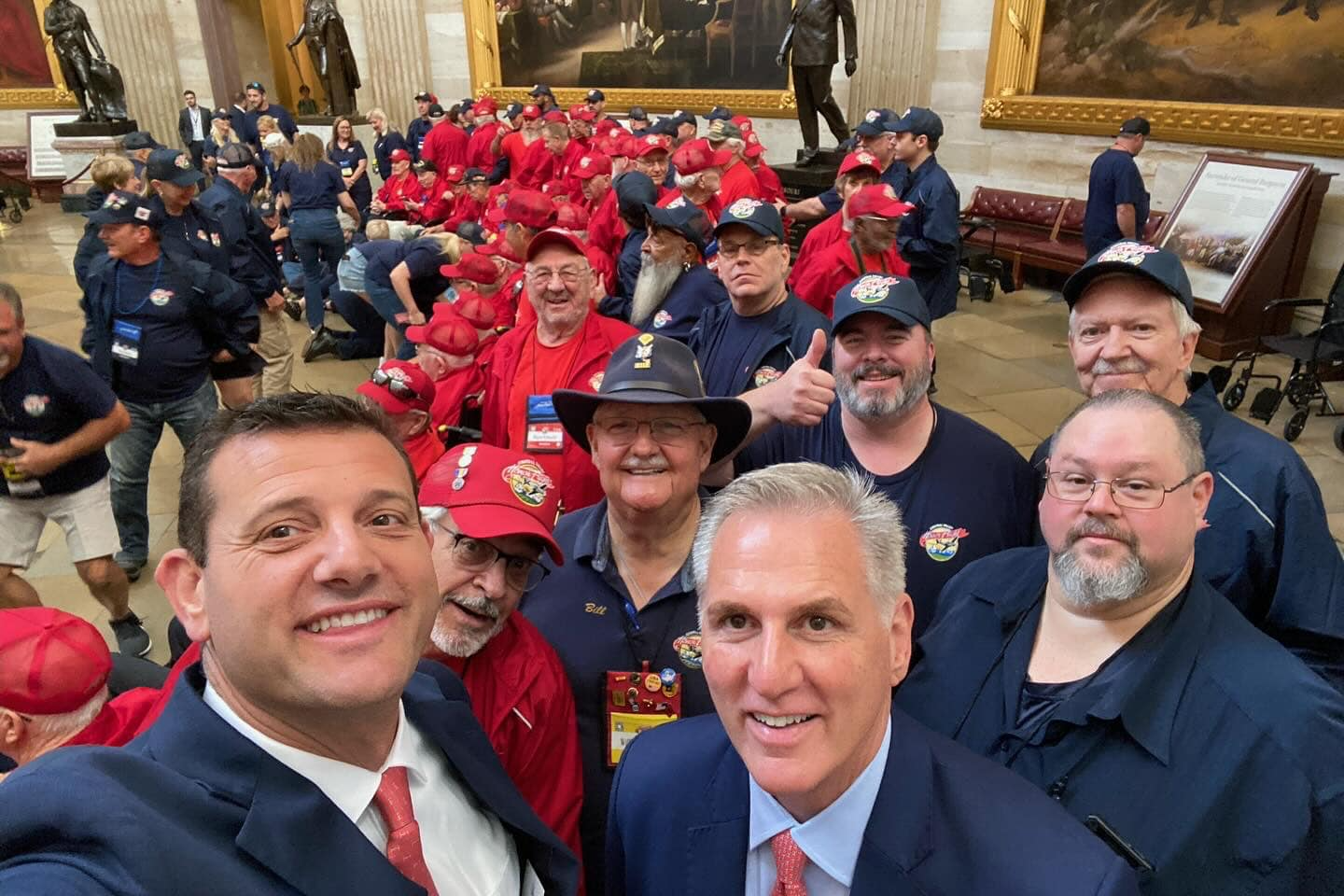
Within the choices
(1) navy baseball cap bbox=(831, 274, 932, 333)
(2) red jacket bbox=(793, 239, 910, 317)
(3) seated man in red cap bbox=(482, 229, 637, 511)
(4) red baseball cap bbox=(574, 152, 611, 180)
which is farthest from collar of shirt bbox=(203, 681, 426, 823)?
(4) red baseball cap bbox=(574, 152, 611, 180)

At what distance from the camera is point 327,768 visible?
118 centimetres

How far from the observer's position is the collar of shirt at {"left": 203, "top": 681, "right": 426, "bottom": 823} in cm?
114

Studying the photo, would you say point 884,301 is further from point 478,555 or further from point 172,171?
point 172,171

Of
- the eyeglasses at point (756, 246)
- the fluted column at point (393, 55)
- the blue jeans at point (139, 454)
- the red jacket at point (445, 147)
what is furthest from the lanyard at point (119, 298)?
the fluted column at point (393, 55)

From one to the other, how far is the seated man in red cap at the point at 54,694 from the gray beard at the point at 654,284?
3.13 metres

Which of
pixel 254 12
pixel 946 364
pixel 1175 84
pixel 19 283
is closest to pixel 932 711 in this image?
pixel 946 364

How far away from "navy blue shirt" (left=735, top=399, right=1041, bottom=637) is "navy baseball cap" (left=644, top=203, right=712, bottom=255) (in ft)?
7.72

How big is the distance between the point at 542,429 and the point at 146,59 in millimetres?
22157

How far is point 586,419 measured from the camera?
Answer: 243 cm

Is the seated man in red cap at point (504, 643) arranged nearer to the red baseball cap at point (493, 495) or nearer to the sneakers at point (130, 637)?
the red baseball cap at point (493, 495)

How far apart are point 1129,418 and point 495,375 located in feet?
8.77

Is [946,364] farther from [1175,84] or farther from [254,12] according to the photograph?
[254,12]

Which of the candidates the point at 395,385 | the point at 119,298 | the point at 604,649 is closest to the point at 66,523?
the point at 119,298

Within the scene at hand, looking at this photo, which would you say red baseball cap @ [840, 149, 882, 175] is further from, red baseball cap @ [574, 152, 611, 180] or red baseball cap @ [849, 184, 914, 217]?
red baseball cap @ [574, 152, 611, 180]
